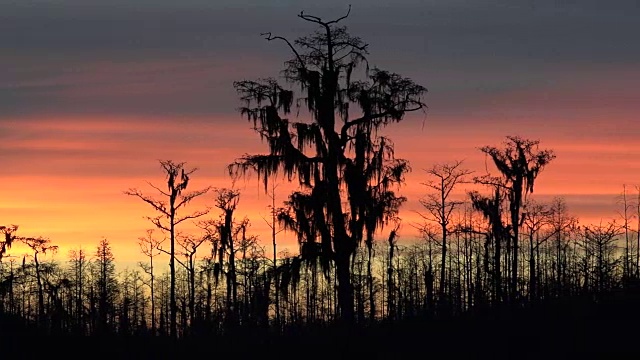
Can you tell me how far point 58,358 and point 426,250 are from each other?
57736 millimetres

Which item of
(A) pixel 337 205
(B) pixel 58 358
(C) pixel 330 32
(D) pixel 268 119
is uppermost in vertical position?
(C) pixel 330 32

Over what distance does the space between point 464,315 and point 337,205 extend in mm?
26425

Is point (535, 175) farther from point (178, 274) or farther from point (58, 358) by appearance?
point (178, 274)

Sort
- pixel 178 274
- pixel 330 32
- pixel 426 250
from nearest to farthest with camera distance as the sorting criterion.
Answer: pixel 330 32
pixel 426 250
pixel 178 274

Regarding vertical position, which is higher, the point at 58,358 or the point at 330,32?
the point at 330,32

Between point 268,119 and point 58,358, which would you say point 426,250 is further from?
point 268,119

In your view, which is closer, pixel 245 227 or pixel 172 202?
pixel 172 202

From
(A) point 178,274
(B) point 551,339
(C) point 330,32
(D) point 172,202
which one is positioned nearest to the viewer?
(C) point 330,32

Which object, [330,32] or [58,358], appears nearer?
[330,32]

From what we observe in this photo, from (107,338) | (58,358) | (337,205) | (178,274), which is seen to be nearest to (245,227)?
(107,338)

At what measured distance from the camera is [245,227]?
236ft

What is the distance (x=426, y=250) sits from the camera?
109 m

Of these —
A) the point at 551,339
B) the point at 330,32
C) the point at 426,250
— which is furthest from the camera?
the point at 426,250

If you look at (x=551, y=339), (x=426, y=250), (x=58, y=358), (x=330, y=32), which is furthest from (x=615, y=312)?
(x=426, y=250)
